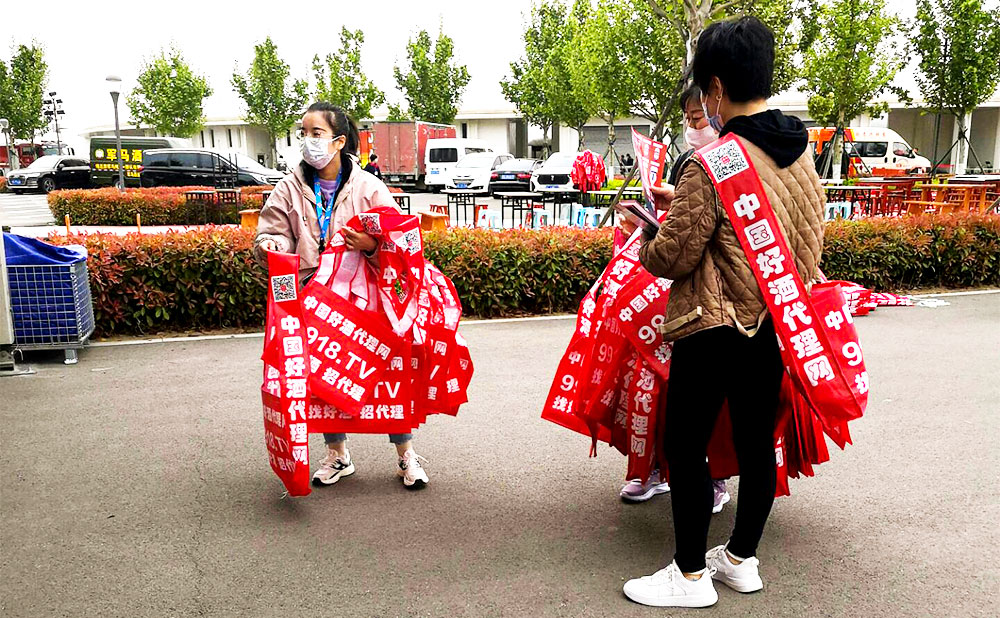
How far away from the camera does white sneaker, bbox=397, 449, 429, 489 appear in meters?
3.59

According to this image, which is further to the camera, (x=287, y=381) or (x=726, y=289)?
(x=287, y=381)

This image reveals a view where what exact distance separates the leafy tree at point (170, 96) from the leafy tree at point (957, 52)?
33010mm

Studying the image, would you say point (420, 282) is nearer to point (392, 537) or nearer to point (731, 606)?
point (392, 537)

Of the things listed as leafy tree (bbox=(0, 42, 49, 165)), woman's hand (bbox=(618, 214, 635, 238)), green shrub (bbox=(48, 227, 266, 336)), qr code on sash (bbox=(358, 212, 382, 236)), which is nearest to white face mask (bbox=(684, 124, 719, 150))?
woman's hand (bbox=(618, 214, 635, 238))

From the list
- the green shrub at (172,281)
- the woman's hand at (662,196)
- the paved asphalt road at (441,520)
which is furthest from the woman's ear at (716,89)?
the green shrub at (172,281)

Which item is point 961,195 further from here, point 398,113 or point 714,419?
point 398,113

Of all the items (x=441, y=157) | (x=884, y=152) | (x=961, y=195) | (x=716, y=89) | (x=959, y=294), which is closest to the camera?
(x=716, y=89)

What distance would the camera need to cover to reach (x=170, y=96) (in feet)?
129

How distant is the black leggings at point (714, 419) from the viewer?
242 cm

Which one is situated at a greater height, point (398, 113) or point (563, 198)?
point (398, 113)

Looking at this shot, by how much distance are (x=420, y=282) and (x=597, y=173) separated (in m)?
11.1

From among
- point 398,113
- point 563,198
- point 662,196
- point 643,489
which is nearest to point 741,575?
point 643,489

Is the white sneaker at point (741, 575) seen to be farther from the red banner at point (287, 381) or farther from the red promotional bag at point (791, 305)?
the red banner at point (287, 381)

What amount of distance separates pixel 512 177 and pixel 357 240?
21.7m
